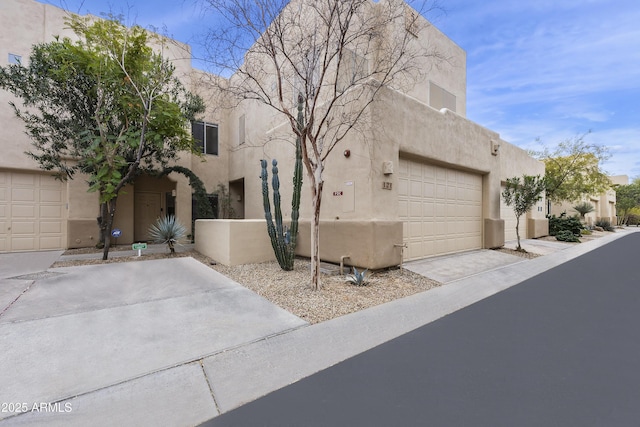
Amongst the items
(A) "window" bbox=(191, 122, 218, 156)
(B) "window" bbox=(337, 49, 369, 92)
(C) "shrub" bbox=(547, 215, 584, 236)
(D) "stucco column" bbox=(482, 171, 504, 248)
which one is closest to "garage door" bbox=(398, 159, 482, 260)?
(D) "stucco column" bbox=(482, 171, 504, 248)

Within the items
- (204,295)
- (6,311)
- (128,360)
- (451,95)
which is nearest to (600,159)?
(451,95)

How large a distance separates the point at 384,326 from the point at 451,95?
467 inches

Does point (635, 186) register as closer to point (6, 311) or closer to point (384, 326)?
point (384, 326)

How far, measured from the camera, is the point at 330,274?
22.6ft

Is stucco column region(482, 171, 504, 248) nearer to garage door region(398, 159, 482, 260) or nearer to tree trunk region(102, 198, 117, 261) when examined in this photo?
garage door region(398, 159, 482, 260)

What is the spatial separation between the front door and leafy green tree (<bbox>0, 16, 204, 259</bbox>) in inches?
137

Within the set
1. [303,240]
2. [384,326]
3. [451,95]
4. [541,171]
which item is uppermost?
[451,95]

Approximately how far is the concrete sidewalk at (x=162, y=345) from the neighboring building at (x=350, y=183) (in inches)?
104

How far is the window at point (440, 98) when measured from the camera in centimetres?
1150

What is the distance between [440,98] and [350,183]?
7.48 m

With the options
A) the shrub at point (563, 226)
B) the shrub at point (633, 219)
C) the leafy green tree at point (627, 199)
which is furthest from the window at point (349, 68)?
the shrub at point (633, 219)

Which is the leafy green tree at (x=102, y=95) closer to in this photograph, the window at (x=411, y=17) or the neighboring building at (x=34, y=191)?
the neighboring building at (x=34, y=191)

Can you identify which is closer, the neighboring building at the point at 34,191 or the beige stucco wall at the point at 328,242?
the beige stucco wall at the point at 328,242

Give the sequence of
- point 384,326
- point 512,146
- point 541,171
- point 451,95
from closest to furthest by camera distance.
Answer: point 384,326
point 451,95
point 512,146
point 541,171
